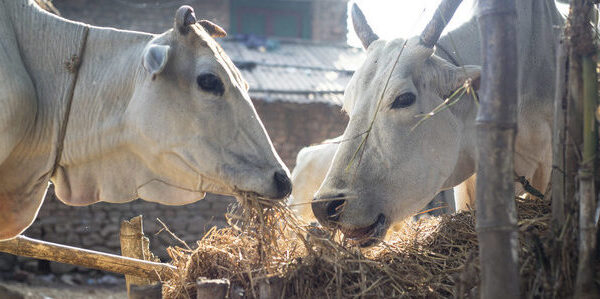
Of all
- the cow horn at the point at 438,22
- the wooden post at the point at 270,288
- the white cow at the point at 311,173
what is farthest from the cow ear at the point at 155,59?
the white cow at the point at 311,173

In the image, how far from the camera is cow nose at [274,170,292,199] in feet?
9.37

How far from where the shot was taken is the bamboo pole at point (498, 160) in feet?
6.51

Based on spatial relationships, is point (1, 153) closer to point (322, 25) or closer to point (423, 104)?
point (423, 104)

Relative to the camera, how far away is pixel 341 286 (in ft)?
8.46

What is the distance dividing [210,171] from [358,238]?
31.1 inches

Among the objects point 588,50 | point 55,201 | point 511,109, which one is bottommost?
point 55,201

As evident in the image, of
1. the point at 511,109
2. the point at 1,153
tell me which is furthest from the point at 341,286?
the point at 1,153

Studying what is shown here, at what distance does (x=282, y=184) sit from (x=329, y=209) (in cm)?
30

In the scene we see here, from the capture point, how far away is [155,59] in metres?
2.88

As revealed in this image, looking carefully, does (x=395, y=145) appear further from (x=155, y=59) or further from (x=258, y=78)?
(x=258, y=78)

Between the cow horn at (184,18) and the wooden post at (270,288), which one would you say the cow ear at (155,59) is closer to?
the cow horn at (184,18)

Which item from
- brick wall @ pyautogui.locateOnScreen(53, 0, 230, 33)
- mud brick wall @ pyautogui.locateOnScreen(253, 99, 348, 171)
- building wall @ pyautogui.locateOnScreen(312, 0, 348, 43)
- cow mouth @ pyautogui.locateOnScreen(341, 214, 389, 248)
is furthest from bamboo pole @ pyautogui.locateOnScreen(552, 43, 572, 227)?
building wall @ pyautogui.locateOnScreen(312, 0, 348, 43)

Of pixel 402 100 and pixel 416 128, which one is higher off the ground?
pixel 402 100

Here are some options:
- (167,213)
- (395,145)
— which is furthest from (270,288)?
(167,213)
